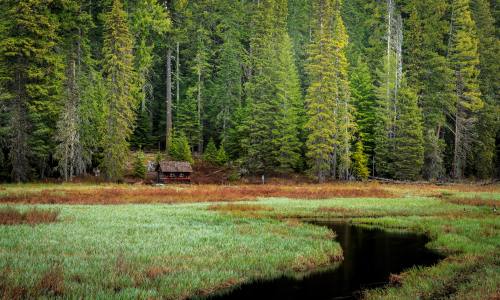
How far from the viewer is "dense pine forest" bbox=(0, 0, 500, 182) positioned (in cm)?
4275

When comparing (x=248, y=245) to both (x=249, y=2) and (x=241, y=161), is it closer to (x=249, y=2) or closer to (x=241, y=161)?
(x=241, y=161)

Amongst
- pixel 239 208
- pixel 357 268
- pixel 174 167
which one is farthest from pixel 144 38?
pixel 357 268

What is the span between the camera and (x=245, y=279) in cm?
1138

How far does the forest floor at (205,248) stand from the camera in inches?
387

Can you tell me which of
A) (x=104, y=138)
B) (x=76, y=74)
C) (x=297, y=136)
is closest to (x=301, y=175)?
(x=297, y=136)

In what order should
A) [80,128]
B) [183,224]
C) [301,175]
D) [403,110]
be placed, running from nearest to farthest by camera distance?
[183,224], [80,128], [403,110], [301,175]

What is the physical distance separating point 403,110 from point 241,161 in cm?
1943

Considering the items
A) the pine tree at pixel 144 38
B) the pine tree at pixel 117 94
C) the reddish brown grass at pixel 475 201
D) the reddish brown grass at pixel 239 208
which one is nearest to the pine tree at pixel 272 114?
the pine tree at pixel 144 38

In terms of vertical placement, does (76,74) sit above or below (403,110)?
above

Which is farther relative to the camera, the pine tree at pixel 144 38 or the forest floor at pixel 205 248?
the pine tree at pixel 144 38

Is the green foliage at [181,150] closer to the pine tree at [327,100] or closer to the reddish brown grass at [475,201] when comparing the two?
the pine tree at [327,100]

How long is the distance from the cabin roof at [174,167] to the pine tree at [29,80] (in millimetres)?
11445

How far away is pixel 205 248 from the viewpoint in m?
14.0

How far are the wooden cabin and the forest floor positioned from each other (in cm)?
1920
